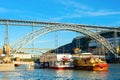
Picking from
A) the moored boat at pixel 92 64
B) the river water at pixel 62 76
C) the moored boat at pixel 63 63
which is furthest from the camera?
the moored boat at pixel 63 63

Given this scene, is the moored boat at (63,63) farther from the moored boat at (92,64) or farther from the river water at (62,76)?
the river water at (62,76)

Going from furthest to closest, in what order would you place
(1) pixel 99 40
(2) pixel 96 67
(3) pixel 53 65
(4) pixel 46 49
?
1. (4) pixel 46 49
2. (1) pixel 99 40
3. (3) pixel 53 65
4. (2) pixel 96 67

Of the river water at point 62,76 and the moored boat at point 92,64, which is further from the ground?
the moored boat at point 92,64

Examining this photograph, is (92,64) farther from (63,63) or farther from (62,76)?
(62,76)

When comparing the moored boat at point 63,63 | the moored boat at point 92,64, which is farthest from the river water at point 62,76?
the moored boat at point 63,63

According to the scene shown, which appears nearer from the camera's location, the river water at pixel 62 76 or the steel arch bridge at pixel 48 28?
the river water at pixel 62 76

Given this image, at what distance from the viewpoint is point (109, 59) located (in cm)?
15088

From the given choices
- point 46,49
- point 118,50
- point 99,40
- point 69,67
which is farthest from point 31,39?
point 118,50

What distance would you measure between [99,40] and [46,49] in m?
25.2

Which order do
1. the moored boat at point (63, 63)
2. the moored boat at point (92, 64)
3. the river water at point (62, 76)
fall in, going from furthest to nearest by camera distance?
the moored boat at point (63, 63), the moored boat at point (92, 64), the river water at point (62, 76)

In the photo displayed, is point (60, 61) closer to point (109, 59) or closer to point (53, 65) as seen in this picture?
point (53, 65)

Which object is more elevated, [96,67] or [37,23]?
[37,23]

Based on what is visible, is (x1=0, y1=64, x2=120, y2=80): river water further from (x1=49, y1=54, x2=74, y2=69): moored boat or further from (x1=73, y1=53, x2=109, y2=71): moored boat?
(x1=49, y1=54, x2=74, y2=69): moored boat

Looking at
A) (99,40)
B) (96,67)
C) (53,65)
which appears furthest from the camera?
(99,40)
